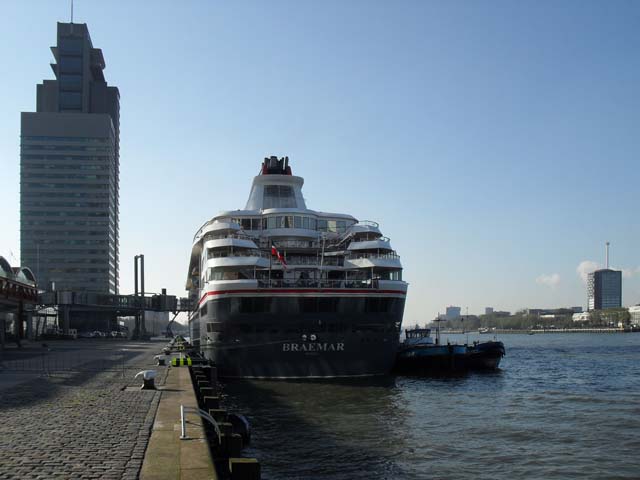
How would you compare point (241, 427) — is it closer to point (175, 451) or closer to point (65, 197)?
point (175, 451)

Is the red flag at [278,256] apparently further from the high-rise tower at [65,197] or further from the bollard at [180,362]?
the high-rise tower at [65,197]

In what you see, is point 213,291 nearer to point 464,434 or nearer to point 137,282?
point 464,434

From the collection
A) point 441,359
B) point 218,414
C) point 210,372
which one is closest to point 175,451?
point 218,414

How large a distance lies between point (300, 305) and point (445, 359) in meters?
18.9

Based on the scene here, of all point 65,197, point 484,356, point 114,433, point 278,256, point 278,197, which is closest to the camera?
point 114,433

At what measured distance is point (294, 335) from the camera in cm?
4147

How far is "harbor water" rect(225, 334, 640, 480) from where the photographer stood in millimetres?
20859

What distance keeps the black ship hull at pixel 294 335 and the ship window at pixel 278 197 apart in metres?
17.7

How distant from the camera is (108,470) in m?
12.6

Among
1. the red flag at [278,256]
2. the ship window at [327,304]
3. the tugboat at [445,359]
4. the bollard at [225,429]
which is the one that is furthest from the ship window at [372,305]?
the bollard at [225,429]

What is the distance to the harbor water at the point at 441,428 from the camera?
2086cm

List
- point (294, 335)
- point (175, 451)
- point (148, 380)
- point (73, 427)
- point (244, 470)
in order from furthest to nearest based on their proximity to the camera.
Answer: point (294, 335) < point (148, 380) < point (73, 427) < point (175, 451) < point (244, 470)

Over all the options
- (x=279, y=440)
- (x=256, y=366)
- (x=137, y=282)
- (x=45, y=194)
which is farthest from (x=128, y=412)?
(x=45, y=194)

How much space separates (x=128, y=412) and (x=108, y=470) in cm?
740
